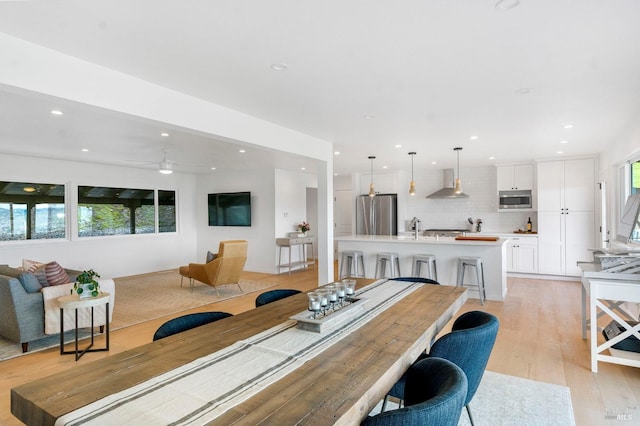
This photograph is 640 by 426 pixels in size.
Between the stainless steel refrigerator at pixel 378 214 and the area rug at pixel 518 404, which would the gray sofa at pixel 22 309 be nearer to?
the area rug at pixel 518 404

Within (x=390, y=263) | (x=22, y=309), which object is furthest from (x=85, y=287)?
(x=390, y=263)

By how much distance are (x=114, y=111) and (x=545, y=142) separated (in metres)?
5.75

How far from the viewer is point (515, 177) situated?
762 centimetres

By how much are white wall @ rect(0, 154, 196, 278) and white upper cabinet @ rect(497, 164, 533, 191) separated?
7583mm

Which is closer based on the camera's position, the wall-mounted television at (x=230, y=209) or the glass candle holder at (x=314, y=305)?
the glass candle holder at (x=314, y=305)

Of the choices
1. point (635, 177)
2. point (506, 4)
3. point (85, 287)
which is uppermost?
point (506, 4)

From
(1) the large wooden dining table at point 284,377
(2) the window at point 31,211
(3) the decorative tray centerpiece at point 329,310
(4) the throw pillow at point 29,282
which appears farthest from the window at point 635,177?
(2) the window at point 31,211

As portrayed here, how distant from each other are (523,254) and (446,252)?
8.30 ft

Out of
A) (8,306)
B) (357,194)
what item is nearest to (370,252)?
(357,194)

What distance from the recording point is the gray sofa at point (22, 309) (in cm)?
366

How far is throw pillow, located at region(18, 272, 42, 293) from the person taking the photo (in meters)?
3.80

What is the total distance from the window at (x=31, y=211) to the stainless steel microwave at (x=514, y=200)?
9.08 metres

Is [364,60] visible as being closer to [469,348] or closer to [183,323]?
[469,348]

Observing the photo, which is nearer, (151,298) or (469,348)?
(469,348)
